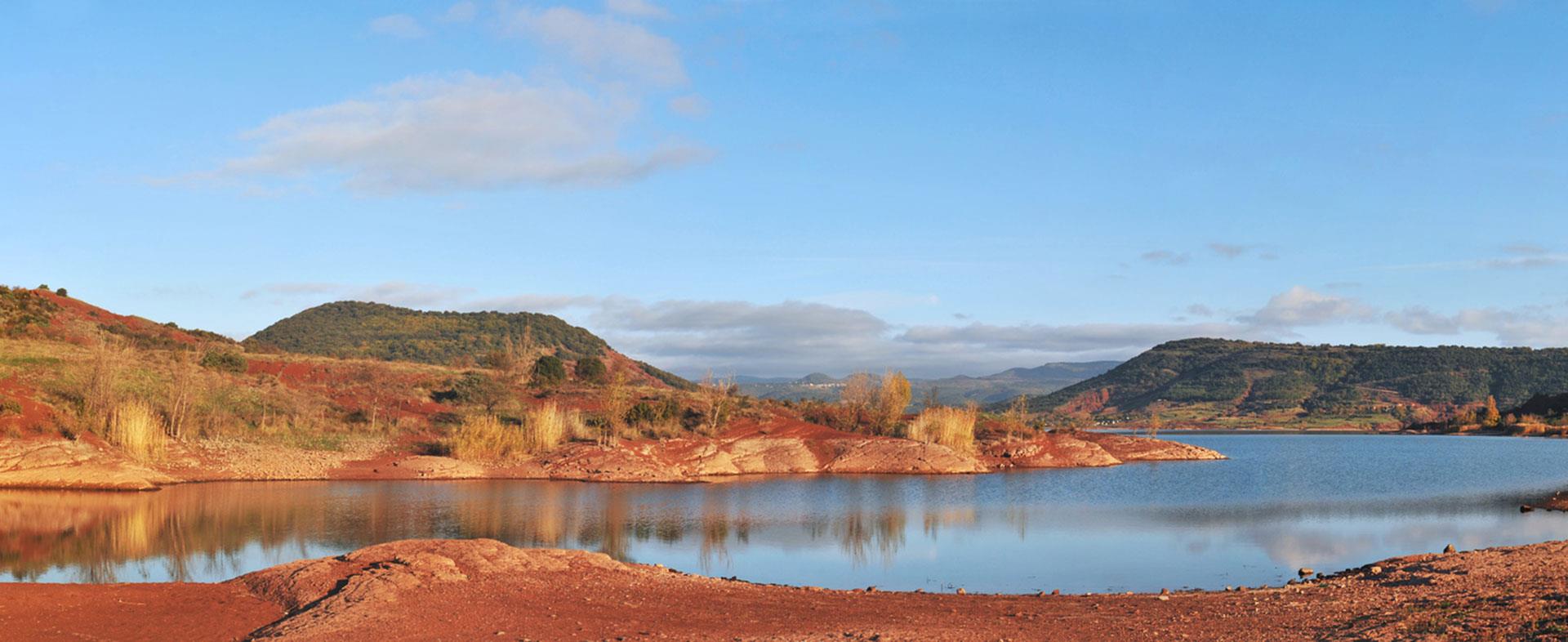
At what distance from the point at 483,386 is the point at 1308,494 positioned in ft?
138

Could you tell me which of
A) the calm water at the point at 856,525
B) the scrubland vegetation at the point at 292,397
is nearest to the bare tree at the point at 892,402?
the scrubland vegetation at the point at 292,397

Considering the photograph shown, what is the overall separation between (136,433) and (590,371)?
116ft

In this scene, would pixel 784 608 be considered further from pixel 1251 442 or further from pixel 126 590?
pixel 1251 442

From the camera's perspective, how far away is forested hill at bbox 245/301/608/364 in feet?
385

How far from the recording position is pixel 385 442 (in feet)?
165

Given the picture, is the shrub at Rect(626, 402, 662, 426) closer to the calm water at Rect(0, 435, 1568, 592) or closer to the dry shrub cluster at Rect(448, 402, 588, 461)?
the dry shrub cluster at Rect(448, 402, 588, 461)

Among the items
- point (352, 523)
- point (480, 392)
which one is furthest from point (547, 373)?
point (352, 523)

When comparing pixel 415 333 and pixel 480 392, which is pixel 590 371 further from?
pixel 415 333

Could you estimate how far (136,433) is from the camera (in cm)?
4225

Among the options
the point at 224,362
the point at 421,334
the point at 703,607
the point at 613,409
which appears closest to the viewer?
the point at 703,607

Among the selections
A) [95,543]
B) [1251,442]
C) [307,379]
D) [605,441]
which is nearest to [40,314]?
[307,379]

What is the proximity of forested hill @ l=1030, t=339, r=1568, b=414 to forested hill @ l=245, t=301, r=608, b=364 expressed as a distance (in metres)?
68.7

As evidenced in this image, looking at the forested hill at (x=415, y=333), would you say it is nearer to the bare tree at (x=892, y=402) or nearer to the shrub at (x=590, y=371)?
the shrub at (x=590, y=371)

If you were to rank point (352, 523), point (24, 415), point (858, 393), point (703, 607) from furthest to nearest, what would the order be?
point (858, 393) < point (24, 415) < point (352, 523) < point (703, 607)
